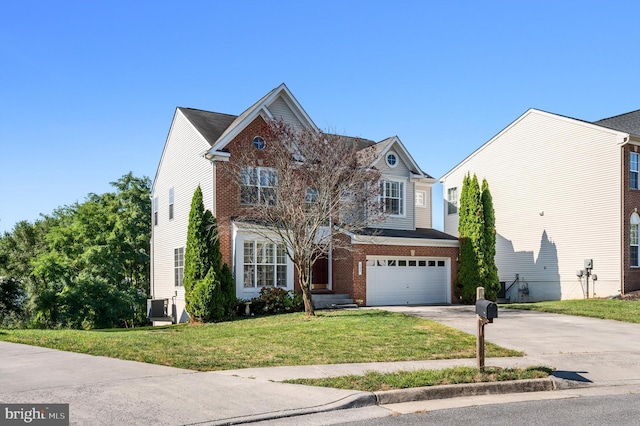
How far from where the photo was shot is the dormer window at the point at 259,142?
24.0 metres

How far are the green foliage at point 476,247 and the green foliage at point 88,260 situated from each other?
54.8ft

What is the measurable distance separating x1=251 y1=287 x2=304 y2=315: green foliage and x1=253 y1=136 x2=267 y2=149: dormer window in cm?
579

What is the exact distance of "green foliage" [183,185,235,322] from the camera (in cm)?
2084

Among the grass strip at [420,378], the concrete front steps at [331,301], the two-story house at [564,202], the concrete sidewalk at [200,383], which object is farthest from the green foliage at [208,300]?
the two-story house at [564,202]

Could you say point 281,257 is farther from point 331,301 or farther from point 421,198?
point 421,198

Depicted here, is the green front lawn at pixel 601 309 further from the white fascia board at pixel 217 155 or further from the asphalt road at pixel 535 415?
the white fascia board at pixel 217 155

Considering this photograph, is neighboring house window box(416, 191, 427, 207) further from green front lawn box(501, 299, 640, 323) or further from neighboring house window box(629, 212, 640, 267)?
neighboring house window box(629, 212, 640, 267)

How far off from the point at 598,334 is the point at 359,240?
10.6 m

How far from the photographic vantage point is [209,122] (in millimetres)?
25906

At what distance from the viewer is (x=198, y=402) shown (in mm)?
7875

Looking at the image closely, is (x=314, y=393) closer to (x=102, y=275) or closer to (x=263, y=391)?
(x=263, y=391)

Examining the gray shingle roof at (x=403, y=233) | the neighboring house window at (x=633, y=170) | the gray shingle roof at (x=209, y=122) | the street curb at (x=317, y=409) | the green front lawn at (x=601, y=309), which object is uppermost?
the gray shingle roof at (x=209, y=122)

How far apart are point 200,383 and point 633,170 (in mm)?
24879

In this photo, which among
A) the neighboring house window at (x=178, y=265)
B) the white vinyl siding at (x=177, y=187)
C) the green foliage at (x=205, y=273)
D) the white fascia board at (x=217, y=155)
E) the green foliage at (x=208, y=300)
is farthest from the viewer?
the neighboring house window at (x=178, y=265)
